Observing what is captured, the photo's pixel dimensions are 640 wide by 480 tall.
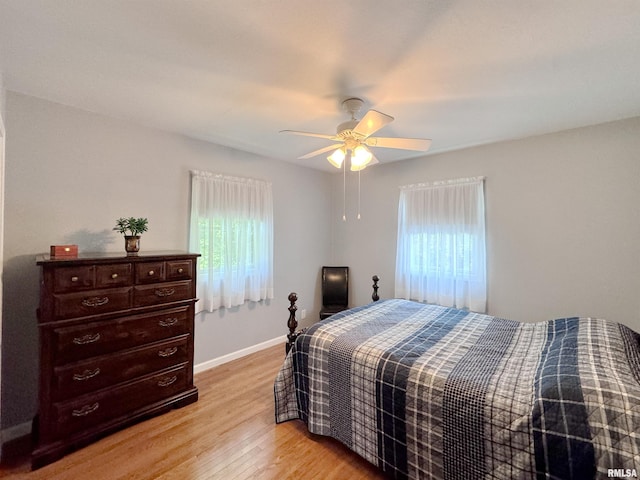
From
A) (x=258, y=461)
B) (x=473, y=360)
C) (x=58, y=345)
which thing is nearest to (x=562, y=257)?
(x=473, y=360)

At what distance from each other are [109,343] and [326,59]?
2424 millimetres

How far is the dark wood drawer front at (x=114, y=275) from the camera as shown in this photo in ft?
6.45

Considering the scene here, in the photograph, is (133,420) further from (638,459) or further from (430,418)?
(638,459)

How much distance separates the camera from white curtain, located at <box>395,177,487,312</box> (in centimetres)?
318

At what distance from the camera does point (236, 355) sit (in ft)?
11.1

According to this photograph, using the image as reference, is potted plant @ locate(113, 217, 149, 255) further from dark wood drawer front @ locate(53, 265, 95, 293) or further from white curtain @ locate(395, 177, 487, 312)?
white curtain @ locate(395, 177, 487, 312)

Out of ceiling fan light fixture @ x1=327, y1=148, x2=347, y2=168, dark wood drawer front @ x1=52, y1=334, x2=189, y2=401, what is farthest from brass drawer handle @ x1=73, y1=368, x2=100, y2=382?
ceiling fan light fixture @ x1=327, y1=148, x2=347, y2=168

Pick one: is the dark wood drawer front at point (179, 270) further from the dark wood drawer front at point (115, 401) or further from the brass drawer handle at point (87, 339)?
the dark wood drawer front at point (115, 401)

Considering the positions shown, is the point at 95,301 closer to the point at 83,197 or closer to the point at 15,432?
the point at 83,197

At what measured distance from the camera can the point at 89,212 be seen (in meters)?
2.35

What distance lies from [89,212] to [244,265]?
157cm

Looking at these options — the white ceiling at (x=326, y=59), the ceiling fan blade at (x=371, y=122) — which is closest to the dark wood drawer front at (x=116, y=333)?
the white ceiling at (x=326, y=59)

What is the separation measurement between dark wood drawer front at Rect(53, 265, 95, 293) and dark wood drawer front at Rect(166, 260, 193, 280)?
1.65 feet

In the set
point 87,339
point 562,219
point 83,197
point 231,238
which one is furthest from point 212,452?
point 562,219
